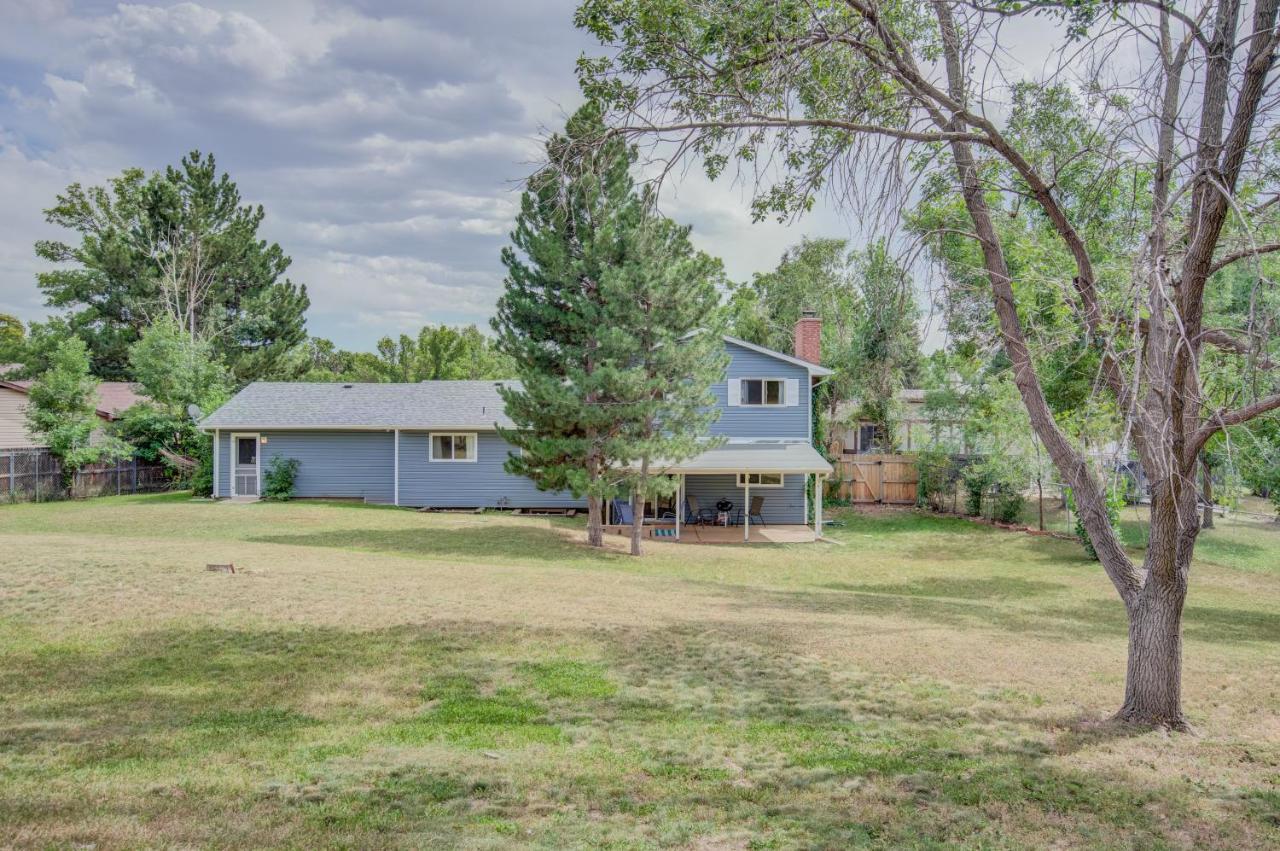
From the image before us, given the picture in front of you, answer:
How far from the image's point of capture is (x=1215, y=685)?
7035 millimetres

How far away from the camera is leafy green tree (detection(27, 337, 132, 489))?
23344mm

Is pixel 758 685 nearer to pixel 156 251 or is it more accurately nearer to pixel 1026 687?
pixel 1026 687

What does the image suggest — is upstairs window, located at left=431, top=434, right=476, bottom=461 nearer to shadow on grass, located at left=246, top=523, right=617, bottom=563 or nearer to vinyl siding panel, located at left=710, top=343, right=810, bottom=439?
shadow on grass, located at left=246, top=523, right=617, bottom=563

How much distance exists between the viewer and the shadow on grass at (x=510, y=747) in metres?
3.60

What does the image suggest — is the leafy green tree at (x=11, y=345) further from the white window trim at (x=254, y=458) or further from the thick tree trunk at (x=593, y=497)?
the thick tree trunk at (x=593, y=497)

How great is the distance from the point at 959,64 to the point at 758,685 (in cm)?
546

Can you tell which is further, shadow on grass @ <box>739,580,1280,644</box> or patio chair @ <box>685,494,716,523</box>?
patio chair @ <box>685,494,716,523</box>

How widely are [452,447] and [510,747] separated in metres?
19.8

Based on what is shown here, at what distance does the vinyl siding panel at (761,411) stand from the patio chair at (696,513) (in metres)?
2.33

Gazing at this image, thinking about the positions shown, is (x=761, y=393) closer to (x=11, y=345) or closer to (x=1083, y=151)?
(x=1083, y=151)

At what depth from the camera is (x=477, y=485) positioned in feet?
77.4

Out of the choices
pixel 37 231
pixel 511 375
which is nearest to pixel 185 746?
pixel 511 375

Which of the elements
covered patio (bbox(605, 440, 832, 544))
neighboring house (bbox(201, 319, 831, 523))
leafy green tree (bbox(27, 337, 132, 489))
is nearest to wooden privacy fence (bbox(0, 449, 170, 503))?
leafy green tree (bbox(27, 337, 132, 489))

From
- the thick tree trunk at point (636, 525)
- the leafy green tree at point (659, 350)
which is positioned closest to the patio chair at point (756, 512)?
the leafy green tree at point (659, 350)
